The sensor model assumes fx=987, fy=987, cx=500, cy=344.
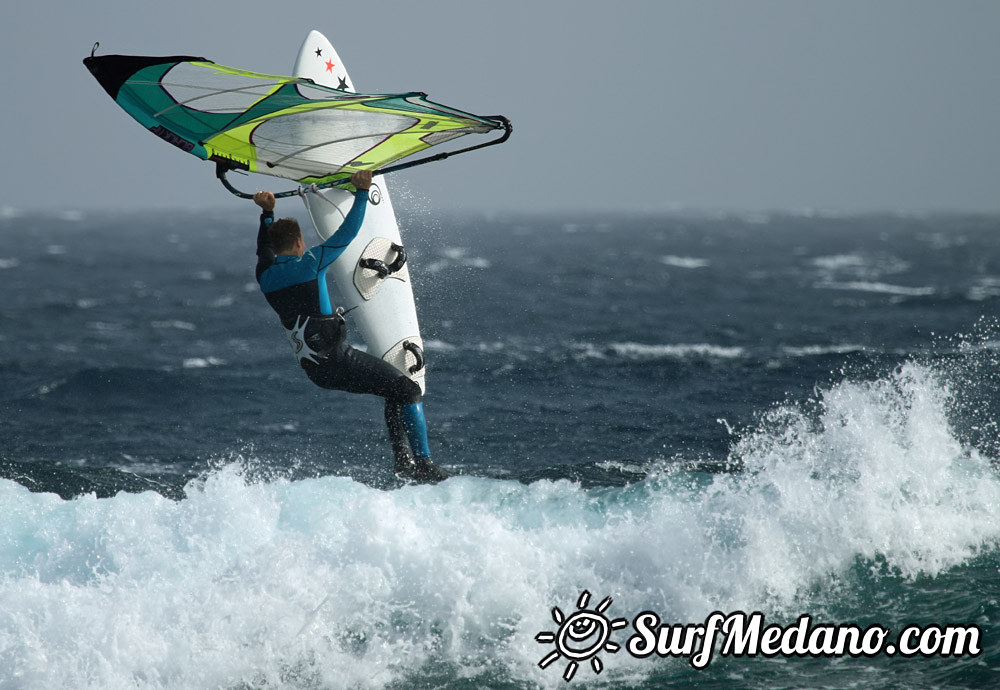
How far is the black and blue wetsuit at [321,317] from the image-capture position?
6.65 m

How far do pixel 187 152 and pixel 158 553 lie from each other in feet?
9.40

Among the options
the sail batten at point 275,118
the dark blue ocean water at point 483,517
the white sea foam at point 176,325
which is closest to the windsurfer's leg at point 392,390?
the dark blue ocean water at point 483,517

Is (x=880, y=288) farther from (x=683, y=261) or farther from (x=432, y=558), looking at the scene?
(x=432, y=558)

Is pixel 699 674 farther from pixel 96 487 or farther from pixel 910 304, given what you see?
pixel 910 304

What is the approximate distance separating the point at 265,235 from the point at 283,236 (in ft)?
0.51

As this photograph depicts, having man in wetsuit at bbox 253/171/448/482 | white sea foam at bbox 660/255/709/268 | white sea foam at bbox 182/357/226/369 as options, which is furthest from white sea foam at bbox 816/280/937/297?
man in wetsuit at bbox 253/171/448/482

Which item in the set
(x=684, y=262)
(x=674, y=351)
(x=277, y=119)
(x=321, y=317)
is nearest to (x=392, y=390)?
(x=321, y=317)

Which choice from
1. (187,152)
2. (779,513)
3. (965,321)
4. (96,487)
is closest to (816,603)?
(779,513)

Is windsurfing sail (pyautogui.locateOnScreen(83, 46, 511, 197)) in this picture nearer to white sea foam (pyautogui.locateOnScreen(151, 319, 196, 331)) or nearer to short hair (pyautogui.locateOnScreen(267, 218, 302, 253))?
short hair (pyautogui.locateOnScreen(267, 218, 302, 253))

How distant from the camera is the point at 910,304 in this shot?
79.2ft

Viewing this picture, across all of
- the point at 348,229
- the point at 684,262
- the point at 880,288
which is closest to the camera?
the point at 348,229

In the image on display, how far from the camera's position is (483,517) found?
6828 millimetres

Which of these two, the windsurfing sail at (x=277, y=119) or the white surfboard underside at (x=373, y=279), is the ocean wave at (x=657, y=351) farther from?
the windsurfing sail at (x=277, y=119)

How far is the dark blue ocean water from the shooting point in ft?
18.8
